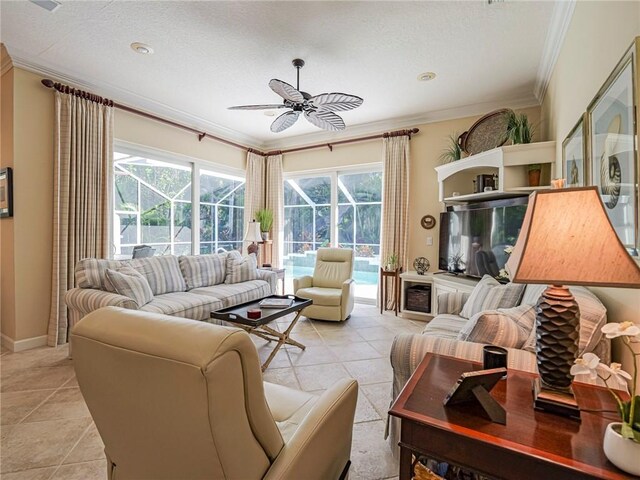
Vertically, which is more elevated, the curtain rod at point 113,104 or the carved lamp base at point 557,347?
the curtain rod at point 113,104

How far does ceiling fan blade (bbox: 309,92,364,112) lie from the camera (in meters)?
2.62

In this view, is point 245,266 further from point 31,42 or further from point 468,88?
point 468,88

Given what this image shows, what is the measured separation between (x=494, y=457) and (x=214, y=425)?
2.57 ft

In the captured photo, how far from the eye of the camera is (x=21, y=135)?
120 inches

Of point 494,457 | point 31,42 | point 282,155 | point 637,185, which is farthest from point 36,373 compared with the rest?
point 282,155

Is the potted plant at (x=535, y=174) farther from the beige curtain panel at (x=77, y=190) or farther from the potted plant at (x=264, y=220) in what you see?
the beige curtain panel at (x=77, y=190)

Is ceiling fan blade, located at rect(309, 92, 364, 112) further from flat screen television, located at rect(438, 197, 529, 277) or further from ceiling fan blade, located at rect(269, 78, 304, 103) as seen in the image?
flat screen television, located at rect(438, 197, 529, 277)

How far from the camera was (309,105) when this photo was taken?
2943 millimetres

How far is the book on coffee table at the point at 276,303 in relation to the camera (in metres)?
2.97

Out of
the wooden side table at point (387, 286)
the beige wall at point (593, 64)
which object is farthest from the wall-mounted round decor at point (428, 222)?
the beige wall at point (593, 64)

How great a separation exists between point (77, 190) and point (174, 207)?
1.34 m

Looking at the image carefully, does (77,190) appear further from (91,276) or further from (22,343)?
(22,343)

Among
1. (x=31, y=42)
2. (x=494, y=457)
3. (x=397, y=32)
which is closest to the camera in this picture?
(x=494, y=457)

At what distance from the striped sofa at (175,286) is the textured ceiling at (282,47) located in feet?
6.62
